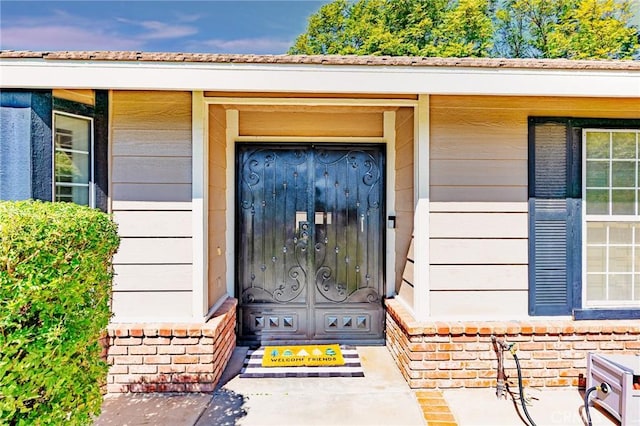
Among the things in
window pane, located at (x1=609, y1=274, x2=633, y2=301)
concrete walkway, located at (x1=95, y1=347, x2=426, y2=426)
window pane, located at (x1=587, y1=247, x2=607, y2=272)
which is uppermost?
window pane, located at (x1=587, y1=247, x2=607, y2=272)

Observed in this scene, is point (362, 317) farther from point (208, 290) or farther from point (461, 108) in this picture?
point (461, 108)

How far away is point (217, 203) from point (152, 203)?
0.69m

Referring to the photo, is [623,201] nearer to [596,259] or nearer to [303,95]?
[596,259]

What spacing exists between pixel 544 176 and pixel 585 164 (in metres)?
0.42

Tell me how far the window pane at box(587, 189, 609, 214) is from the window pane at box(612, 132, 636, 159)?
380 mm

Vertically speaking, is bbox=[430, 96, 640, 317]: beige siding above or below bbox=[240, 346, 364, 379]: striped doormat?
above

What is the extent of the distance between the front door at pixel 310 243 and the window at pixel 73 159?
1554 mm

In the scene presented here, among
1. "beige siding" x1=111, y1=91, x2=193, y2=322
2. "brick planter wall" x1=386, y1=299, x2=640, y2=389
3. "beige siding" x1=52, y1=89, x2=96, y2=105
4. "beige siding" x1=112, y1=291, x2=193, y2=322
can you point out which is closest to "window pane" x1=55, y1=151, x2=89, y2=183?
"beige siding" x1=111, y1=91, x2=193, y2=322

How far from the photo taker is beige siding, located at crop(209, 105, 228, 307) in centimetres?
367

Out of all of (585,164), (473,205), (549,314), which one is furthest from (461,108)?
(549,314)

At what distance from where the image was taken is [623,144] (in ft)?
11.4

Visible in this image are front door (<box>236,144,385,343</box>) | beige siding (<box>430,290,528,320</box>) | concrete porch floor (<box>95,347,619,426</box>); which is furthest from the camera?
front door (<box>236,144,385,343</box>)

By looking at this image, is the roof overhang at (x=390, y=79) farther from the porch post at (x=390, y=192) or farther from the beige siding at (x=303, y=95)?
the porch post at (x=390, y=192)

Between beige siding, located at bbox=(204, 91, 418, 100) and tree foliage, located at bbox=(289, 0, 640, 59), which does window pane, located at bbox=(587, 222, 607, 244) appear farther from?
tree foliage, located at bbox=(289, 0, 640, 59)
